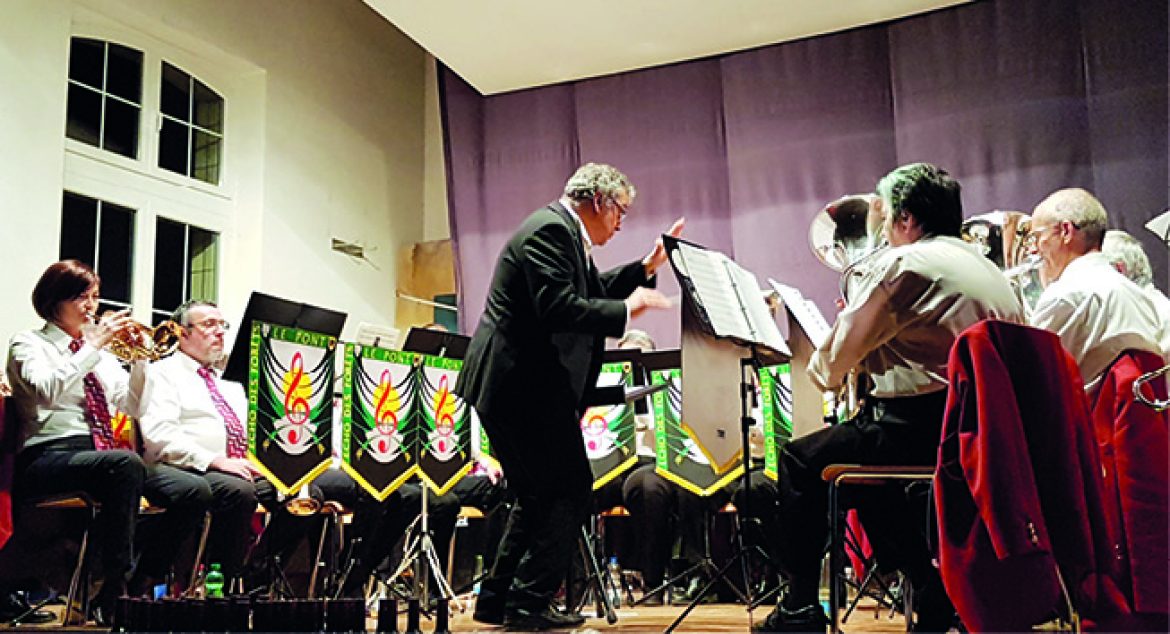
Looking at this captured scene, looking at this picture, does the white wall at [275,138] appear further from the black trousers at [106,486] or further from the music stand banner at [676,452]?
the music stand banner at [676,452]

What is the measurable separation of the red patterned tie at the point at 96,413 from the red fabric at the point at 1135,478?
11.3 ft

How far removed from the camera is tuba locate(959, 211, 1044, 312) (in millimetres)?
3984

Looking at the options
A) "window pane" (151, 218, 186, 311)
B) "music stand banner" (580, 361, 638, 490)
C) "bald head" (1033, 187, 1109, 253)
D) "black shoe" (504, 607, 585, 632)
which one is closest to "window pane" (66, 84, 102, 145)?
"window pane" (151, 218, 186, 311)

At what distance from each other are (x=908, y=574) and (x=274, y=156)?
5.30 m

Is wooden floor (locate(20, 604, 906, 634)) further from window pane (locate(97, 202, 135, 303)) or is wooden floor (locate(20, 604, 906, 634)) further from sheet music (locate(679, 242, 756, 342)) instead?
window pane (locate(97, 202, 135, 303))

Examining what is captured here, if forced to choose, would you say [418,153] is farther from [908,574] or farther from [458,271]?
[908,574]

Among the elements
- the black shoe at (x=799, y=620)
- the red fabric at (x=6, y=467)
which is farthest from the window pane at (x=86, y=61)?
the black shoe at (x=799, y=620)

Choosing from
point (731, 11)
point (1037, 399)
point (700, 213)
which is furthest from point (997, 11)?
point (1037, 399)

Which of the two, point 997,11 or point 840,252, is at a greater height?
point 997,11

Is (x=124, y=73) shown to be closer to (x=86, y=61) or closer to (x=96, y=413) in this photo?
(x=86, y=61)

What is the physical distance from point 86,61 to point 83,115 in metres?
0.32

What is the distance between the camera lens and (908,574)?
3217 millimetres

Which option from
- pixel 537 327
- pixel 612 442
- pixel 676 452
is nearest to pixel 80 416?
pixel 537 327

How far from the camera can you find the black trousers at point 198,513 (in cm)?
411
